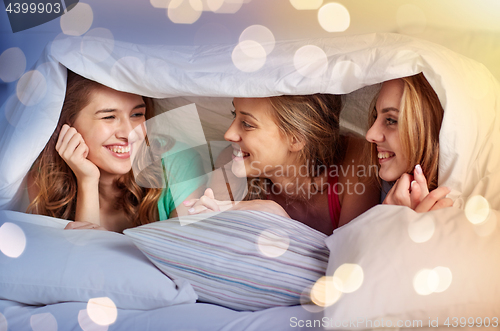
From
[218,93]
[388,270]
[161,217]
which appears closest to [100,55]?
[218,93]

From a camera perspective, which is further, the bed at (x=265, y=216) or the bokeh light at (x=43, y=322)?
the bokeh light at (x=43, y=322)

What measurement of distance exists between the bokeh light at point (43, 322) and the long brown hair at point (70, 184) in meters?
0.44

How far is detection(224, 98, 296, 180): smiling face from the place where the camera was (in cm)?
104

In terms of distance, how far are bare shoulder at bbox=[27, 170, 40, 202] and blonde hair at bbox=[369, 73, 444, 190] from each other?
39.8 inches

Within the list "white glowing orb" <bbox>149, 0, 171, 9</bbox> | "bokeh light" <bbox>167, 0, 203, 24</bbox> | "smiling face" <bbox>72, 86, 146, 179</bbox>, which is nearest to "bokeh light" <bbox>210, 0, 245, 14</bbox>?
"bokeh light" <bbox>167, 0, 203, 24</bbox>

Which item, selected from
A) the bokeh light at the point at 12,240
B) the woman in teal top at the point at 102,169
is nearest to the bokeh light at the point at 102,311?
the bokeh light at the point at 12,240

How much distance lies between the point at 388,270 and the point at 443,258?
87mm

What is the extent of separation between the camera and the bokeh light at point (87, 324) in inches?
28.3

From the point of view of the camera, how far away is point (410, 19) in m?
1.23

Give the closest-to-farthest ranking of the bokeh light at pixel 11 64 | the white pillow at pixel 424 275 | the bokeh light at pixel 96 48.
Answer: the white pillow at pixel 424 275
the bokeh light at pixel 96 48
the bokeh light at pixel 11 64

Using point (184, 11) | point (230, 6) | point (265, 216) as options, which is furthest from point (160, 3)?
point (265, 216)

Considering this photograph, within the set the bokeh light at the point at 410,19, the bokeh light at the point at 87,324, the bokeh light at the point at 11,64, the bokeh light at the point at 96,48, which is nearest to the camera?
the bokeh light at the point at 87,324

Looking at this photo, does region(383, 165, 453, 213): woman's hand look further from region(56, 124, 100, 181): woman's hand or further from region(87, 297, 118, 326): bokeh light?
region(56, 124, 100, 181): woman's hand

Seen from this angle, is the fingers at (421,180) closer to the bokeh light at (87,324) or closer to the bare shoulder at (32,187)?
the bokeh light at (87,324)
